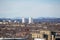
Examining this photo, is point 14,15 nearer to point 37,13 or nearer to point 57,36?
point 37,13

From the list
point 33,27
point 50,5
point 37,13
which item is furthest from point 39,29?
point 50,5

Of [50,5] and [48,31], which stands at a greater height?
[50,5]

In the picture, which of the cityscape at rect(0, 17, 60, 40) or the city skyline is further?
the city skyline

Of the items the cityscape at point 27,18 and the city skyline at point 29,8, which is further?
the city skyline at point 29,8

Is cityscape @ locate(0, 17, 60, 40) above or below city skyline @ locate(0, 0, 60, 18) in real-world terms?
below

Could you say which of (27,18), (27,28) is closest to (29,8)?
(27,18)

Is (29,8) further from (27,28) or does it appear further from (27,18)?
(27,28)

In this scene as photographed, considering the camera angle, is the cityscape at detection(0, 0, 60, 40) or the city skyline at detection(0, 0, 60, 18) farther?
the city skyline at detection(0, 0, 60, 18)

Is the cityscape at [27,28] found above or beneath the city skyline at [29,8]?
beneath
